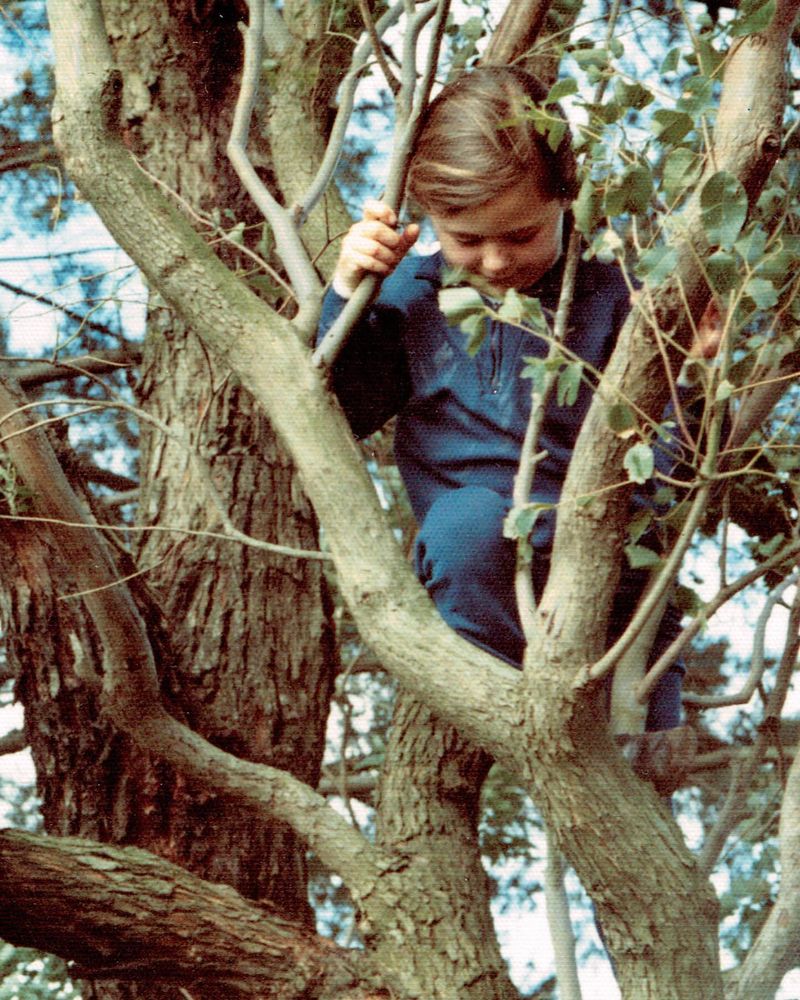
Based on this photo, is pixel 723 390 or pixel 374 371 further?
pixel 374 371

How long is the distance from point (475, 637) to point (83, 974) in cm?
58

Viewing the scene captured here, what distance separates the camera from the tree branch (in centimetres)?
138

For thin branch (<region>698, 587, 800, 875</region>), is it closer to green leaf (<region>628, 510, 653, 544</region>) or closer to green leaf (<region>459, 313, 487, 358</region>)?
green leaf (<region>628, 510, 653, 544</region>)

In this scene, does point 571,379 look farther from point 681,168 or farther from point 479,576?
point 479,576

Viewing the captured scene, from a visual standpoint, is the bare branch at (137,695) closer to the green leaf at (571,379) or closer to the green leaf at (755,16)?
the green leaf at (571,379)

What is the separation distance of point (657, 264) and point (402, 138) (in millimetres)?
361

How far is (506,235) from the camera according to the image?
156 cm

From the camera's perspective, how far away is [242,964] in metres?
1.46

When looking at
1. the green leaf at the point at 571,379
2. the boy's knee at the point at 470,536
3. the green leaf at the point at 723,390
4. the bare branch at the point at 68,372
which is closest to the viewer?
the green leaf at the point at 723,390

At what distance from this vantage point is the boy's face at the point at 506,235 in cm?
154

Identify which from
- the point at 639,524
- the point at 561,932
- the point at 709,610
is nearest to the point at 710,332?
the point at 639,524

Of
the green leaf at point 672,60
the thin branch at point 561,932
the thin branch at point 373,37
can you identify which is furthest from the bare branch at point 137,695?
the green leaf at point 672,60

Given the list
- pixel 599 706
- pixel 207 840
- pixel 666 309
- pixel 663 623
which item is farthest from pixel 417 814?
pixel 666 309

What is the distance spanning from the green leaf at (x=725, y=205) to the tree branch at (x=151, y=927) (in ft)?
3.04
